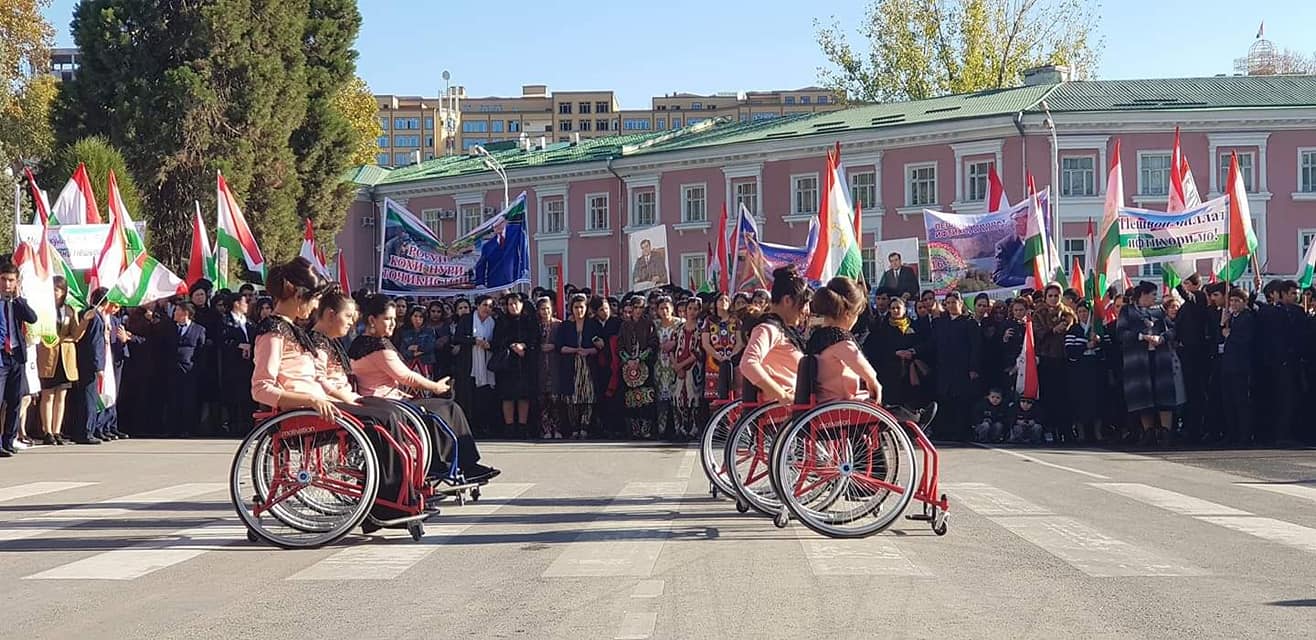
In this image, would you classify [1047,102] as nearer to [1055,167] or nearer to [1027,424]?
[1055,167]

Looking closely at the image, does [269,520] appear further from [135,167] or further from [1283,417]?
[135,167]

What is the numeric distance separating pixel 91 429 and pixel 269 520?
1095cm

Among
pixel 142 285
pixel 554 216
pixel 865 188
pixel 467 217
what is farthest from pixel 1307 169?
pixel 142 285

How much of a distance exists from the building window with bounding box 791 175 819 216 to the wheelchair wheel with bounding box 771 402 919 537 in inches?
1967


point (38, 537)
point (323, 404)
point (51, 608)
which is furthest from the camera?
point (38, 537)

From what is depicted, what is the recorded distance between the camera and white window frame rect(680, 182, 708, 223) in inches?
2491

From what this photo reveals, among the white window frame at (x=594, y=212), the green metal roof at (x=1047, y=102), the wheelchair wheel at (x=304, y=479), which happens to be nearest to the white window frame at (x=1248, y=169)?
the green metal roof at (x=1047, y=102)

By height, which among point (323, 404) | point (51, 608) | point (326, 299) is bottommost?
point (51, 608)

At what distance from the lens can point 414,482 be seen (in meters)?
9.59

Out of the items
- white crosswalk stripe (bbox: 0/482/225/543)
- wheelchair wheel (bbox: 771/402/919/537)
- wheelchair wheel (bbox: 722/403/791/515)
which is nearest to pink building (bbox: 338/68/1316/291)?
white crosswalk stripe (bbox: 0/482/225/543)

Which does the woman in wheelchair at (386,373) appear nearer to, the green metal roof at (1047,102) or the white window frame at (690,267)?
the green metal roof at (1047,102)

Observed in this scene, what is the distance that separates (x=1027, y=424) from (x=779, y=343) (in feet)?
33.4

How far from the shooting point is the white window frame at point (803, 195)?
59.3 metres

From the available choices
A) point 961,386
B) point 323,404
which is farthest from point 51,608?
point 961,386
